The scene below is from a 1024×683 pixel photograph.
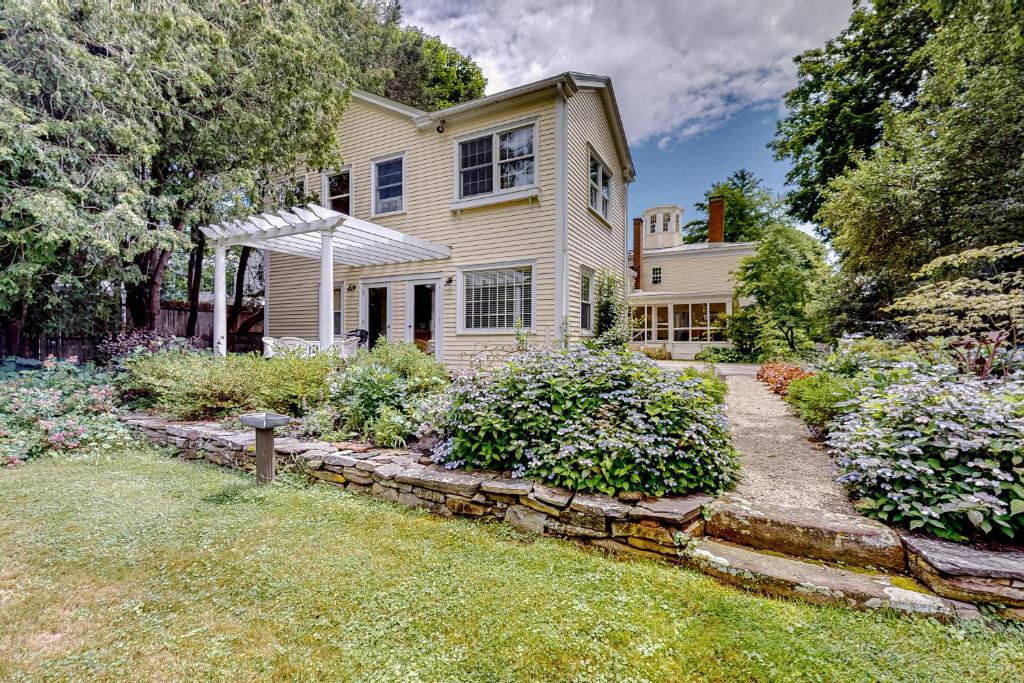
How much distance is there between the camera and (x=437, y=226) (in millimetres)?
9484

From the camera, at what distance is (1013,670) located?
1.70 metres

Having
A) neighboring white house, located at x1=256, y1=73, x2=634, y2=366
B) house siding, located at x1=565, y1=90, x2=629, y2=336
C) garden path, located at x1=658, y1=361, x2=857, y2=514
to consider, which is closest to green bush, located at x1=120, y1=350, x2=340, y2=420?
neighboring white house, located at x1=256, y1=73, x2=634, y2=366

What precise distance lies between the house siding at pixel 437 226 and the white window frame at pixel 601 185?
163 cm

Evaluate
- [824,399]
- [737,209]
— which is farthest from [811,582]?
[737,209]

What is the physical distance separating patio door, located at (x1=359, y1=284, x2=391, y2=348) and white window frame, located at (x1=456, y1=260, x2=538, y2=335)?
7.31 ft

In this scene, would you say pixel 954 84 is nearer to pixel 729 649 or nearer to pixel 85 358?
pixel 729 649

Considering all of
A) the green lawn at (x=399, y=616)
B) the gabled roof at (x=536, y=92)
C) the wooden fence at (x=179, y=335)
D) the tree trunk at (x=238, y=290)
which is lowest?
the green lawn at (x=399, y=616)

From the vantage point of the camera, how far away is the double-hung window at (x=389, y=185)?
10044mm

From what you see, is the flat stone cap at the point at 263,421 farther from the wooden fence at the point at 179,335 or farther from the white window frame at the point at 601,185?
the white window frame at the point at 601,185

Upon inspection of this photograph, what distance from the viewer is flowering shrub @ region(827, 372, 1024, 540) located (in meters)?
2.25

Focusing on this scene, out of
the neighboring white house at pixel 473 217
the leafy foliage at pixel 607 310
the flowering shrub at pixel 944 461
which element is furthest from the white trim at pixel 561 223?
the flowering shrub at pixel 944 461

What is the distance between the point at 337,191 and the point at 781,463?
11229mm

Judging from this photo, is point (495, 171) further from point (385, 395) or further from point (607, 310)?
point (385, 395)

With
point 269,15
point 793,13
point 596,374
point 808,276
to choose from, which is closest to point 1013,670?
point 596,374
